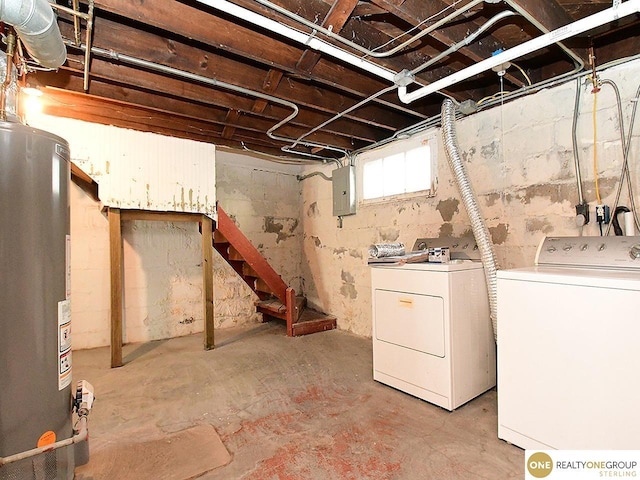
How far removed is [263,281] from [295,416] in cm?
198

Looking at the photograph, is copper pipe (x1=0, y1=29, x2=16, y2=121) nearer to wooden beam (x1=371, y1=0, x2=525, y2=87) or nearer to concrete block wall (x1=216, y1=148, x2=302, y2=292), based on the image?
wooden beam (x1=371, y1=0, x2=525, y2=87)

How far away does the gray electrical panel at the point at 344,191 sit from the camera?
12.2ft

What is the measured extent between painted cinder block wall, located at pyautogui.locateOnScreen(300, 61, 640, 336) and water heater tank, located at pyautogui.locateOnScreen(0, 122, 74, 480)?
2.62 m

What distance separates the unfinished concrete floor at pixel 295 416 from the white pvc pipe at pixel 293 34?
6.99 feet

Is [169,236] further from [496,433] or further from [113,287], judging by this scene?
[496,433]

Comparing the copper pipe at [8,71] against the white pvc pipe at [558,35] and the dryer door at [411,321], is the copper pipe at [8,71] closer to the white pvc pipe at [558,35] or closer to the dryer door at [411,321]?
the white pvc pipe at [558,35]

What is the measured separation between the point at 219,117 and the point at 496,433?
10.2ft

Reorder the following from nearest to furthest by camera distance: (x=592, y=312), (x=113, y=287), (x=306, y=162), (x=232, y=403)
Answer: (x=592, y=312) → (x=232, y=403) → (x=113, y=287) → (x=306, y=162)

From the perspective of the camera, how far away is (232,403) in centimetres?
214

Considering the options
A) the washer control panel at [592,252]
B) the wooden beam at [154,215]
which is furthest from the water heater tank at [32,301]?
the washer control panel at [592,252]

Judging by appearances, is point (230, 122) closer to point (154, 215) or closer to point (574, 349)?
point (154, 215)

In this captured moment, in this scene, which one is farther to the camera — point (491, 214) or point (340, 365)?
point (340, 365)

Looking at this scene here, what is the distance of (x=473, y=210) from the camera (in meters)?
2.18

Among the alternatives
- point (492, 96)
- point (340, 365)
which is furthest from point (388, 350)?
point (492, 96)
